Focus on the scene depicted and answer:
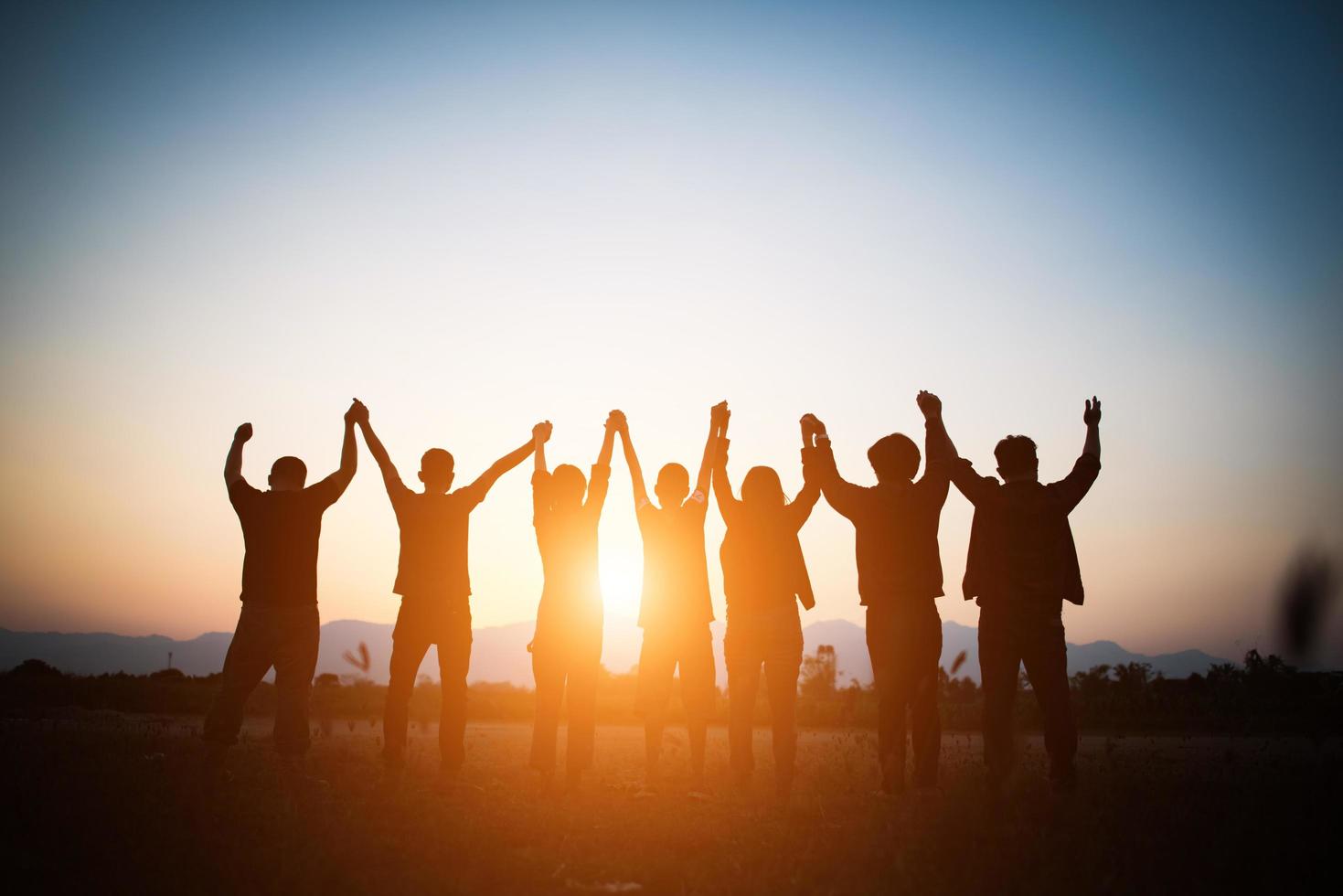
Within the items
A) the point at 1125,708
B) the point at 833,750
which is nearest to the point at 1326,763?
the point at 833,750

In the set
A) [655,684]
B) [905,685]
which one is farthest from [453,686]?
[905,685]

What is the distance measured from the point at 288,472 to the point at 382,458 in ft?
2.58

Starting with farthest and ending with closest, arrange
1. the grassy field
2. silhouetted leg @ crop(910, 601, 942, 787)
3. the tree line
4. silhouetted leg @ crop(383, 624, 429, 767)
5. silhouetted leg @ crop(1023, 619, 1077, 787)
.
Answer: the tree line
silhouetted leg @ crop(383, 624, 429, 767)
silhouetted leg @ crop(910, 601, 942, 787)
silhouetted leg @ crop(1023, 619, 1077, 787)
the grassy field

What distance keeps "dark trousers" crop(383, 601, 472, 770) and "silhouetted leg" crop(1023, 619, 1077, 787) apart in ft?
14.8

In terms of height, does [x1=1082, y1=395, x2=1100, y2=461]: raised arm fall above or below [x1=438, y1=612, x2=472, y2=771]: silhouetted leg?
above

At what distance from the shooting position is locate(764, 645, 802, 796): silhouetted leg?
6.09 metres

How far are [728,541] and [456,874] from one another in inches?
144

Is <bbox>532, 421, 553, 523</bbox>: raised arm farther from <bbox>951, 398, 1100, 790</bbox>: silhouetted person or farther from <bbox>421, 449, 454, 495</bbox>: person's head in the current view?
<bbox>951, 398, 1100, 790</bbox>: silhouetted person

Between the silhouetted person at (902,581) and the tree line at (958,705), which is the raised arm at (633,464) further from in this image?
the tree line at (958,705)

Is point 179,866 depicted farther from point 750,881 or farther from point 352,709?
point 352,709

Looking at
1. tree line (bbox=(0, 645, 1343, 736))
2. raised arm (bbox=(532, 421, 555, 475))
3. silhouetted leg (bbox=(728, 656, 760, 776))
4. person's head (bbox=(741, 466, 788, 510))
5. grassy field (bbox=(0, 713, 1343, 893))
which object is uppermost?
raised arm (bbox=(532, 421, 555, 475))

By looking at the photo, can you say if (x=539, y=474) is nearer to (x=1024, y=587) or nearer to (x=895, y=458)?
(x=895, y=458)

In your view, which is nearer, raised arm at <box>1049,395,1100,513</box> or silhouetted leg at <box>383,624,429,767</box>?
raised arm at <box>1049,395,1100,513</box>

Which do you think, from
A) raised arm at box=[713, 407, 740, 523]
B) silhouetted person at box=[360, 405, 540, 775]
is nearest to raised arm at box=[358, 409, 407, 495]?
silhouetted person at box=[360, 405, 540, 775]
